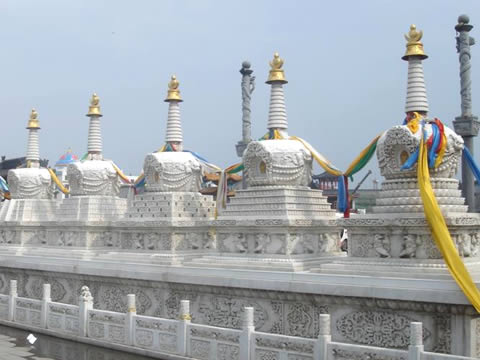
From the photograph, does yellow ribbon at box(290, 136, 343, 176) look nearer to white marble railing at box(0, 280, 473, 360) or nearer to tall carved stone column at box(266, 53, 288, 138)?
tall carved stone column at box(266, 53, 288, 138)

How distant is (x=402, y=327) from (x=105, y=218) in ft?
38.5

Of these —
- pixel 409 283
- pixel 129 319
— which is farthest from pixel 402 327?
pixel 129 319

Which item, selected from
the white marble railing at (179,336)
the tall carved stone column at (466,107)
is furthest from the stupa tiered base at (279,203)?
the tall carved stone column at (466,107)

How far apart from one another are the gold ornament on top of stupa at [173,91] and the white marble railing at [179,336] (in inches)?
246

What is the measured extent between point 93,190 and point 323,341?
12.5m

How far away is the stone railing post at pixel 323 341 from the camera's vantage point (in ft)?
35.7

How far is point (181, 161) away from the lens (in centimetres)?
1880

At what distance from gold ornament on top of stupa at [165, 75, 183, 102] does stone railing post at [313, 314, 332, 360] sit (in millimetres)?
10056

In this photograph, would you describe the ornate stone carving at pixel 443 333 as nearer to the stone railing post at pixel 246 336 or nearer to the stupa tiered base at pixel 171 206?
the stone railing post at pixel 246 336

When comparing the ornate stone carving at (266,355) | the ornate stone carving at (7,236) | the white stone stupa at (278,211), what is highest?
the white stone stupa at (278,211)

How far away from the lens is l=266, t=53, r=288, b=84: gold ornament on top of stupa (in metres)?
16.6

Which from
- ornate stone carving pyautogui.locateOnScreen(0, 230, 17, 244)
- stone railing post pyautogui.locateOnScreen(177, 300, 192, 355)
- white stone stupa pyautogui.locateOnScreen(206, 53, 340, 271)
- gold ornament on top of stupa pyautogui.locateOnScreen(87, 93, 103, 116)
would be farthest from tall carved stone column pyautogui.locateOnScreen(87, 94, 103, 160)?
stone railing post pyautogui.locateOnScreen(177, 300, 192, 355)

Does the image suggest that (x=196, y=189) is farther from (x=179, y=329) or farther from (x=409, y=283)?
(x=409, y=283)

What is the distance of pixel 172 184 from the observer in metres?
18.7
